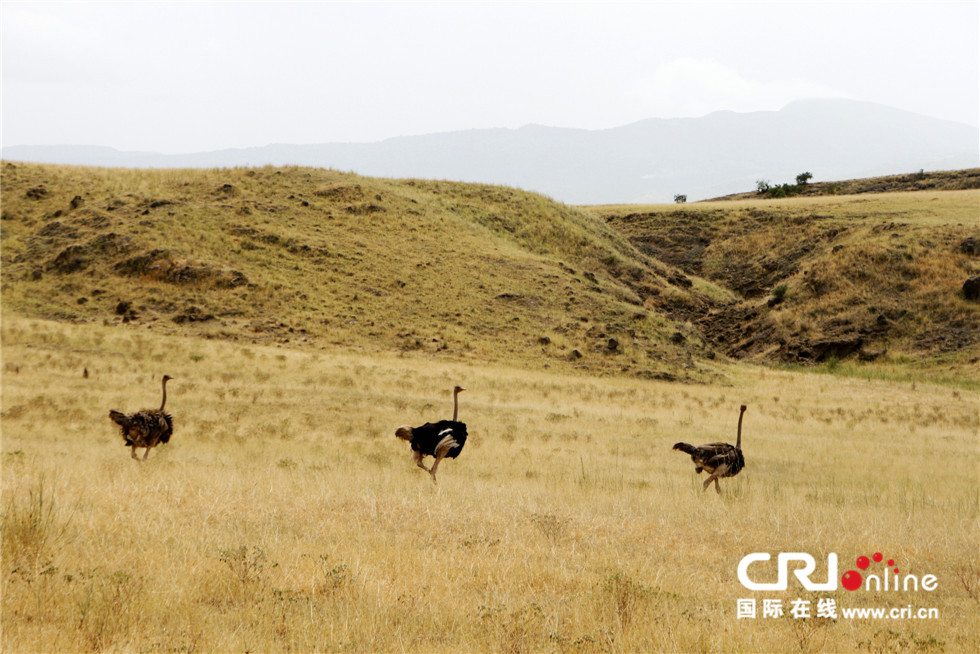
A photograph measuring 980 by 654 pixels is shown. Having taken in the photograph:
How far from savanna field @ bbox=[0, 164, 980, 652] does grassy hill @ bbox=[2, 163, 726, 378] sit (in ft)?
0.84

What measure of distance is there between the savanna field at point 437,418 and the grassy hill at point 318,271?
255 mm

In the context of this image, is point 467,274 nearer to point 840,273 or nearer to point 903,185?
point 840,273

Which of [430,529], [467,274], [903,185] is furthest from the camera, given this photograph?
[903,185]

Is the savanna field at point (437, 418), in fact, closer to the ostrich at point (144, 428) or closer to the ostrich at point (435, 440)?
the ostrich at point (144, 428)

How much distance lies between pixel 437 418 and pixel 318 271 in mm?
26663

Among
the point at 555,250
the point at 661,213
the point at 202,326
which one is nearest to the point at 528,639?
the point at 202,326

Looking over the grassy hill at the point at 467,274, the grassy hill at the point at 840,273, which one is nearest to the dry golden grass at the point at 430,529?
the grassy hill at the point at 467,274

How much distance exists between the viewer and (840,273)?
5409 centimetres

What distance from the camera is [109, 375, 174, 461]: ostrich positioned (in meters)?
13.0

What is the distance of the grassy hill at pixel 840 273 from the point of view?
47.7 m

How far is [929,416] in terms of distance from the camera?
90.5ft

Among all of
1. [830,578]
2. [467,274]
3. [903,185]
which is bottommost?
[830,578]

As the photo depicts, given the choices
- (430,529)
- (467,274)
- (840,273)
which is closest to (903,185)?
(840,273)

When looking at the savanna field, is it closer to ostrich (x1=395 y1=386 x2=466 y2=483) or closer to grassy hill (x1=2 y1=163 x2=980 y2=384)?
grassy hill (x1=2 y1=163 x2=980 y2=384)
